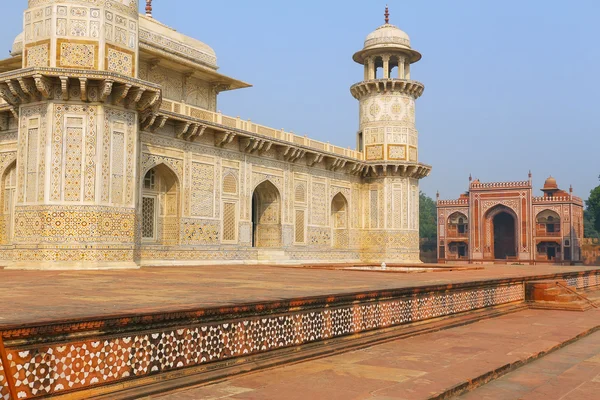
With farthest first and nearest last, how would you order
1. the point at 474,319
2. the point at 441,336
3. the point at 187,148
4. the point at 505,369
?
the point at 187,148 < the point at 474,319 < the point at 441,336 < the point at 505,369

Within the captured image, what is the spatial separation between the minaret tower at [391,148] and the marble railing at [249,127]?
1.06m

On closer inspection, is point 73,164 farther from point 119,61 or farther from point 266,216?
point 266,216

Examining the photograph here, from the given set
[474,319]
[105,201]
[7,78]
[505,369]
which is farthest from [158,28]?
[505,369]

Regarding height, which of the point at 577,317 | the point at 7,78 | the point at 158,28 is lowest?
the point at 577,317

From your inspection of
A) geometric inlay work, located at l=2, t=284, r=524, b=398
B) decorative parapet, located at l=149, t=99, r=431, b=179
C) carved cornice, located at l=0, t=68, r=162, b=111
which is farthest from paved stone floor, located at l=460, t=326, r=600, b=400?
decorative parapet, located at l=149, t=99, r=431, b=179

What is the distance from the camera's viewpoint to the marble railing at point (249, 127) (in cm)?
1592

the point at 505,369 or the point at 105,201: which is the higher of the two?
the point at 105,201

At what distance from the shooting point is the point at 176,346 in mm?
3805

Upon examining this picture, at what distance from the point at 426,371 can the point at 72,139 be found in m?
9.85

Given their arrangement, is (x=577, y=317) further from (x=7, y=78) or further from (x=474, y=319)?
(x=7, y=78)

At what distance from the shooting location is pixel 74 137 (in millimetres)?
12172

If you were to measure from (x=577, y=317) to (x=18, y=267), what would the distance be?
32.4 feet

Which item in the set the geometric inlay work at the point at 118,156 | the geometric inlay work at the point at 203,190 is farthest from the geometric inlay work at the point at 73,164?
the geometric inlay work at the point at 203,190

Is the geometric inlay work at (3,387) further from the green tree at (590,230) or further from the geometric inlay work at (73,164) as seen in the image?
the green tree at (590,230)
